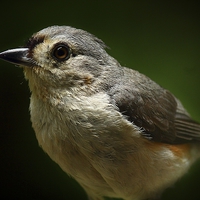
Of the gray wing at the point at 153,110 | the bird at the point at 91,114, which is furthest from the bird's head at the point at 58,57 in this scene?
the gray wing at the point at 153,110

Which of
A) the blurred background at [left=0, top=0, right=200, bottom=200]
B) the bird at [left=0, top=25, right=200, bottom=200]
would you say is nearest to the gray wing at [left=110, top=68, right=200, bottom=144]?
the bird at [left=0, top=25, right=200, bottom=200]

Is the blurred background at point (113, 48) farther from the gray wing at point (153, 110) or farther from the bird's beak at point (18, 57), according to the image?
the bird's beak at point (18, 57)

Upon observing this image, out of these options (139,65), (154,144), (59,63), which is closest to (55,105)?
(59,63)

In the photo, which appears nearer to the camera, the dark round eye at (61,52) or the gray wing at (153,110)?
the dark round eye at (61,52)

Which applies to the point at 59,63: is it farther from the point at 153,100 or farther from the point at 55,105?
the point at 153,100

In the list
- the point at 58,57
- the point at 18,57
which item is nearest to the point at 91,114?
the point at 58,57
